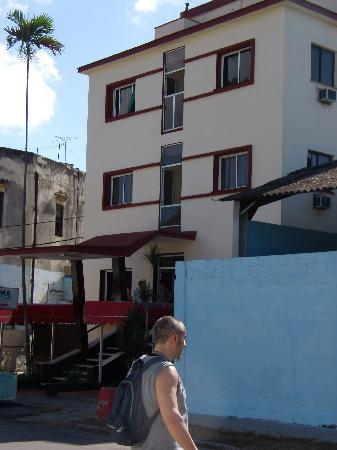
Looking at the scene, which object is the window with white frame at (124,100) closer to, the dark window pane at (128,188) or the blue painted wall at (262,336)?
the dark window pane at (128,188)

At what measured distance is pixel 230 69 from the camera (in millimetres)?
22688

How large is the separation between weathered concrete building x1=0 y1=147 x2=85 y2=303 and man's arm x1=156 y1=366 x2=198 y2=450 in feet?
101

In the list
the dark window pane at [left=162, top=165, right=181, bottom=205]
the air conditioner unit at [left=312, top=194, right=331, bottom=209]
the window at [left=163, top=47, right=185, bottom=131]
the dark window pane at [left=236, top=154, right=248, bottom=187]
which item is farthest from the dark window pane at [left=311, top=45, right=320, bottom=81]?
the dark window pane at [left=162, top=165, right=181, bottom=205]

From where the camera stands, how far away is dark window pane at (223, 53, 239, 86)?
886 inches

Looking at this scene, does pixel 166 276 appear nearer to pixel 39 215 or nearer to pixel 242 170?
pixel 242 170

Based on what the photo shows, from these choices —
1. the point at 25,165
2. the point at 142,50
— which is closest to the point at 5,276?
the point at 25,165

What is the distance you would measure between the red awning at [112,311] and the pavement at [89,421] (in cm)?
185

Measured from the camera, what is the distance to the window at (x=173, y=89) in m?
23.9

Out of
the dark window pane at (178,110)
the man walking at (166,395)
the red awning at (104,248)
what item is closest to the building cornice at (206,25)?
the dark window pane at (178,110)

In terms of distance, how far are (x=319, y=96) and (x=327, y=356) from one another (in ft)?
32.4

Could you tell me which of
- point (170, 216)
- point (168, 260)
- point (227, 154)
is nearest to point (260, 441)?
point (227, 154)

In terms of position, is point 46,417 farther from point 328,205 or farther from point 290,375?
point 328,205

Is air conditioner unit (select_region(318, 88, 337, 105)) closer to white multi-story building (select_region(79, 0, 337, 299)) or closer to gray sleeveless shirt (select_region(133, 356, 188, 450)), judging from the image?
white multi-story building (select_region(79, 0, 337, 299))

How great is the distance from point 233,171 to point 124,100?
224 inches
